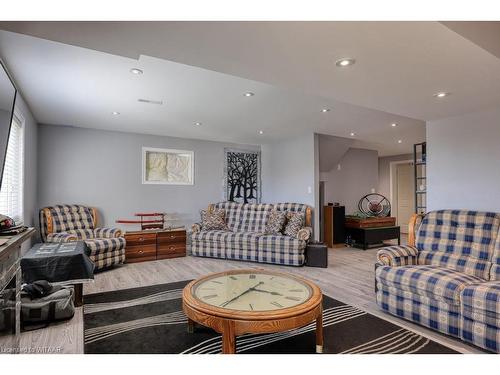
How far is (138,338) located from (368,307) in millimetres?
2071

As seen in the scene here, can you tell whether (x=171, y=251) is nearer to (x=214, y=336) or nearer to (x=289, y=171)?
(x=289, y=171)

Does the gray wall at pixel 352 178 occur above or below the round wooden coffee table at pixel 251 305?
above

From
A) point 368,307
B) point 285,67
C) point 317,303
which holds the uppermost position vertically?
point 285,67

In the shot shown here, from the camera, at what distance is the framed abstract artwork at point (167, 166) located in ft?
18.0

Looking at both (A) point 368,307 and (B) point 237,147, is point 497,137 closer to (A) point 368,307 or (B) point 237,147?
(A) point 368,307

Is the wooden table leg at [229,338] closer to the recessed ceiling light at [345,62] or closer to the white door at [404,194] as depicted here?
the recessed ceiling light at [345,62]

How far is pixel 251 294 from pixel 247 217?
10.3ft

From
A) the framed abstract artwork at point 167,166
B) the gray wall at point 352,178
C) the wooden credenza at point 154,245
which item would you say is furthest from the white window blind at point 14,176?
the gray wall at point 352,178

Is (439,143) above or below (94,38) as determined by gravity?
below

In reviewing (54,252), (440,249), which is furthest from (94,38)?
(440,249)

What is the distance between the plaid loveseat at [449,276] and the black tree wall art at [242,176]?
379 cm

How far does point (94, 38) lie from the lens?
164 cm

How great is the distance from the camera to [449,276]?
2.24 metres

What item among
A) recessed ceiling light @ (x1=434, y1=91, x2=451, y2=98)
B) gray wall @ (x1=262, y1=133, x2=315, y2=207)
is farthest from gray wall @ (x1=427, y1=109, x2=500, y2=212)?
gray wall @ (x1=262, y1=133, x2=315, y2=207)
